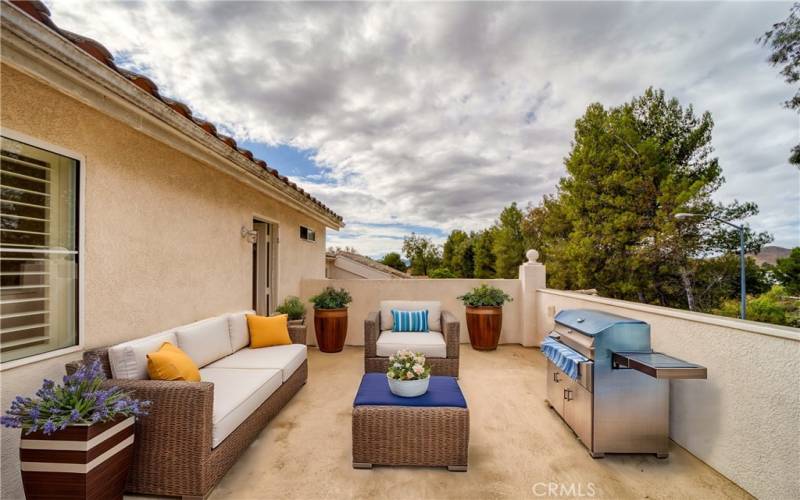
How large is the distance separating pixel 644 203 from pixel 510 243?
1309 cm

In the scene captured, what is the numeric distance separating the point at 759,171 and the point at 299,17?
1547 centimetres

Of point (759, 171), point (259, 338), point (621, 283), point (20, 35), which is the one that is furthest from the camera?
point (621, 283)

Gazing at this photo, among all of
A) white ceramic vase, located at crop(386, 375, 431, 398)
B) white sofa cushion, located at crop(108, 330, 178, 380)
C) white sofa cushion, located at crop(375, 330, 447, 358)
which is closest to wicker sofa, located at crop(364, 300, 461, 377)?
white sofa cushion, located at crop(375, 330, 447, 358)

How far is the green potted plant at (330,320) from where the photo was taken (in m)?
6.02

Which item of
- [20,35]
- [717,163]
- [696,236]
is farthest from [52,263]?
[717,163]

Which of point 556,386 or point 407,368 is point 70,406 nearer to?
point 407,368

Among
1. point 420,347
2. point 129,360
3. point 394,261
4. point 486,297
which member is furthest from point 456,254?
point 129,360

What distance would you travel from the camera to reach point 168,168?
362 cm

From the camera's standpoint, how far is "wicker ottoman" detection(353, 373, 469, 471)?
2600 millimetres

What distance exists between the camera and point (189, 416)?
2.24m

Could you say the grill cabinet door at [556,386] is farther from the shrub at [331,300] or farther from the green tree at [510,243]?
the green tree at [510,243]

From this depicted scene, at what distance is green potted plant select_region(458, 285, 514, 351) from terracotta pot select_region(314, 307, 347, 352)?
2321 millimetres

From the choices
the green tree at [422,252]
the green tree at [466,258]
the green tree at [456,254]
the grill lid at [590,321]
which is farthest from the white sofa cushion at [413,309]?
the green tree at [422,252]

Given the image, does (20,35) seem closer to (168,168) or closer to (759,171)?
(168,168)
